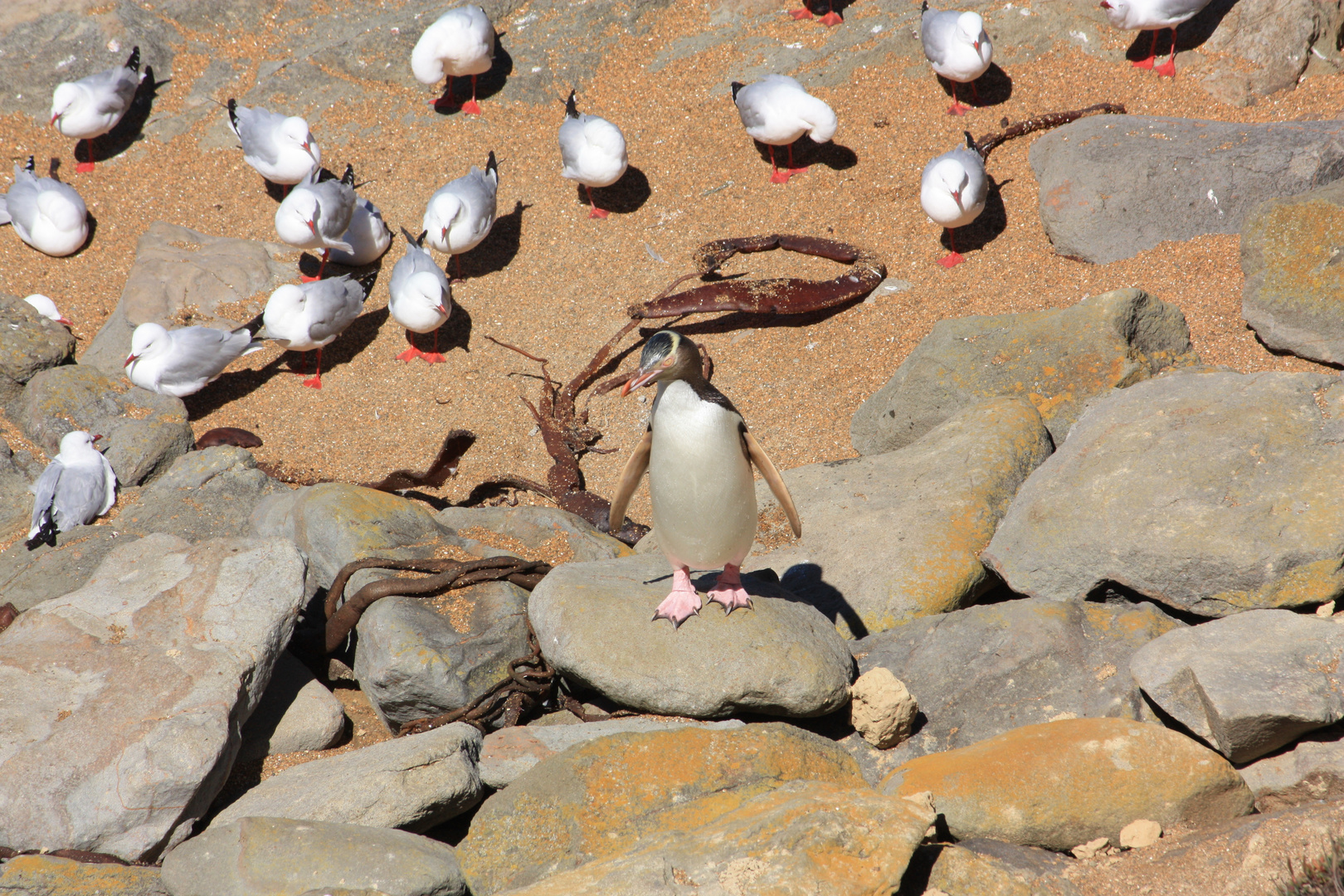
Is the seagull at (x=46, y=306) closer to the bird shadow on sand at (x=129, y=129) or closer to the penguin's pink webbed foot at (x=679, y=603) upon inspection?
the bird shadow on sand at (x=129, y=129)

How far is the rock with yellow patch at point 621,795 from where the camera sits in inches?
122

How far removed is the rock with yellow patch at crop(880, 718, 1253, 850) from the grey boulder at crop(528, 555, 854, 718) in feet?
1.84

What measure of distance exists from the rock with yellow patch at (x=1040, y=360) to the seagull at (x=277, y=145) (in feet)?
18.5

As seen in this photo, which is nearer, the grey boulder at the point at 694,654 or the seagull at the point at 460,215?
the grey boulder at the point at 694,654

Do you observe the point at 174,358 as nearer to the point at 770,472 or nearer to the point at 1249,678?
the point at 770,472

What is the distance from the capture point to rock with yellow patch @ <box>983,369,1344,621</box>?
3.68 meters

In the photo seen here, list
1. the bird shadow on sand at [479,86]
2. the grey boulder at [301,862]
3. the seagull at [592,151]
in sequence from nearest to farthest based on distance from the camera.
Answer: the grey boulder at [301,862], the seagull at [592,151], the bird shadow on sand at [479,86]


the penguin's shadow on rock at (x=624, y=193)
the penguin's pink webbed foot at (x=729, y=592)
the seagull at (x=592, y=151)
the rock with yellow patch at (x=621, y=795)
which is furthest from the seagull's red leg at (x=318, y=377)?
the rock with yellow patch at (x=621, y=795)

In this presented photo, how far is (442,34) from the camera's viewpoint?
891 centimetres

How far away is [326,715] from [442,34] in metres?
7.01

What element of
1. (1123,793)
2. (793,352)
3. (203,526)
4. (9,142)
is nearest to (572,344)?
(793,352)

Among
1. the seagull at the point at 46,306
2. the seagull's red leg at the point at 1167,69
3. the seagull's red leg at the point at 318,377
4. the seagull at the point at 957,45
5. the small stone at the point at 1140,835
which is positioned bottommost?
the seagull's red leg at the point at 318,377

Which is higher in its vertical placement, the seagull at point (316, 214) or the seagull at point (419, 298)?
the seagull at point (316, 214)

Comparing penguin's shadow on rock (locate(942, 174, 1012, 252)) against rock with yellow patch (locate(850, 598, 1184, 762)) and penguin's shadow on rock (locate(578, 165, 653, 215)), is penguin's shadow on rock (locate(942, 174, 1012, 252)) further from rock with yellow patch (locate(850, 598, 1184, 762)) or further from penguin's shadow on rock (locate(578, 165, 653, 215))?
rock with yellow patch (locate(850, 598, 1184, 762))
